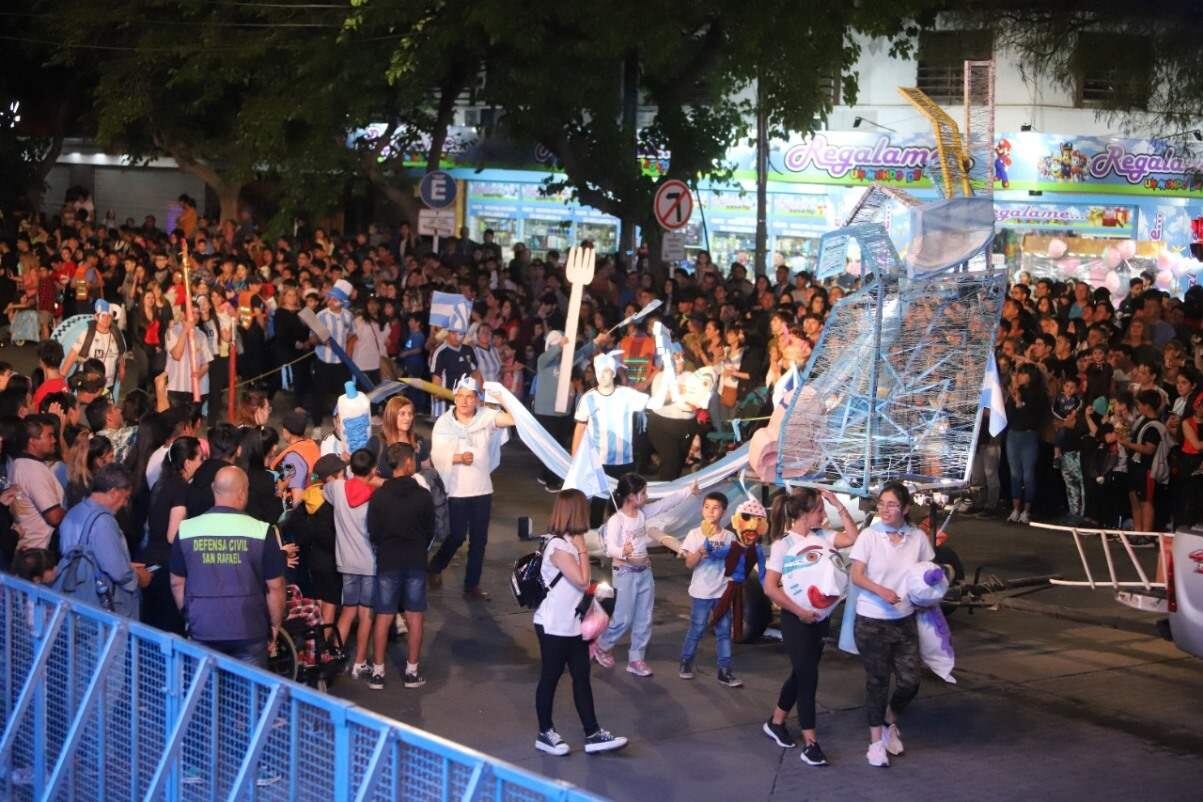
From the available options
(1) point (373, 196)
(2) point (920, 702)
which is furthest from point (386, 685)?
(1) point (373, 196)

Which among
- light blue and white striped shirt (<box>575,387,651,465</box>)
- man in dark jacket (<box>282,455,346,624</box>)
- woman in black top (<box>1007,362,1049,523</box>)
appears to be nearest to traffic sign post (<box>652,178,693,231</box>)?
woman in black top (<box>1007,362,1049,523</box>)

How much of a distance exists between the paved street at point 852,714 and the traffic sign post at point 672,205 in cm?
924

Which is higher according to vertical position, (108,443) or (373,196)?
(373,196)

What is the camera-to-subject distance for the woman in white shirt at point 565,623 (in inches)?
358

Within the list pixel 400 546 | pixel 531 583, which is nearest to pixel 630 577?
pixel 400 546

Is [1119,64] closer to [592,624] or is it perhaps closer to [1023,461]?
[1023,461]

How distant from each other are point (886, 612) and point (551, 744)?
6.28 ft

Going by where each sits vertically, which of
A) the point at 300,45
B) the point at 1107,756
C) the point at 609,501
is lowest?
the point at 1107,756

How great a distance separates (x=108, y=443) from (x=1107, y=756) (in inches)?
236

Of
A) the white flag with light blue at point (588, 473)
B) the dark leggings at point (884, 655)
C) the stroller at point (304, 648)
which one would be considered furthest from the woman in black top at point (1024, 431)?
the stroller at point (304, 648)

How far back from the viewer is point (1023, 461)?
16281mm

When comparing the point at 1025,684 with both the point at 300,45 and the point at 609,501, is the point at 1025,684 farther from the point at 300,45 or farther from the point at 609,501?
the point at 300,45

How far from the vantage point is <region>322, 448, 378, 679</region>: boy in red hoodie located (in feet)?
33.9

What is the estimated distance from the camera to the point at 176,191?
4297cm
